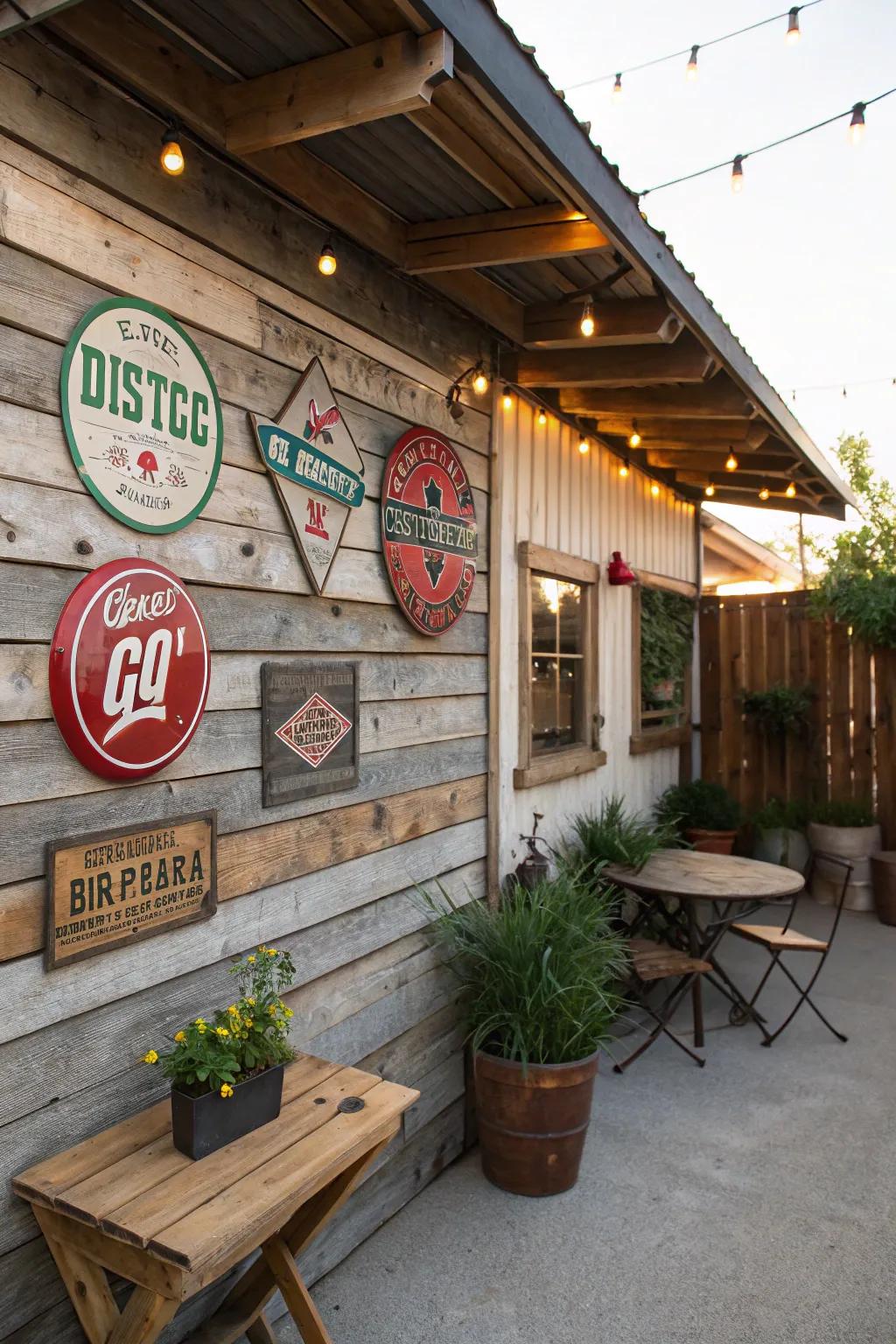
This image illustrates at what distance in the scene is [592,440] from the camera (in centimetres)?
486

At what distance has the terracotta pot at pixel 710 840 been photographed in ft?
20.2

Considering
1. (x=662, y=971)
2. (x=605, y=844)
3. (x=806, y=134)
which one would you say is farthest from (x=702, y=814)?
(x=806, y=134)

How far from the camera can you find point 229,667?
7.56 ft

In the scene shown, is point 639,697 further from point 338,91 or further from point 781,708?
point 338,91

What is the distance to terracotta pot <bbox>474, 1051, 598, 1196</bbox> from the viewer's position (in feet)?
9.73

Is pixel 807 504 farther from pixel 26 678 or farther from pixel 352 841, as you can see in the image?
pixel 26 678

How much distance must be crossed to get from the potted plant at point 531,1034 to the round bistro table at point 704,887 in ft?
3.42

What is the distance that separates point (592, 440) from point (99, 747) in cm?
359

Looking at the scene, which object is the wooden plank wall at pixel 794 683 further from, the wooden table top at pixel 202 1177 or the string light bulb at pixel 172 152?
the string light bulb at pixel 172 152

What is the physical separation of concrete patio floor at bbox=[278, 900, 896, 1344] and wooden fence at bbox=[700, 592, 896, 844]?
3.15 meters

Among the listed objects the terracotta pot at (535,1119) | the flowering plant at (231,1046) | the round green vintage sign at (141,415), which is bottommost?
the terracotta pot at (535,1119)

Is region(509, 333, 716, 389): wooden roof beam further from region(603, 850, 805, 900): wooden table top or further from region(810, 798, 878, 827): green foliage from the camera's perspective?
region(810, 798, 878, 827): green foliage

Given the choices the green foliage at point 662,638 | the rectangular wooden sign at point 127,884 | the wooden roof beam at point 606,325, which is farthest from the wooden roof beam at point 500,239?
the green foliage at point 662,638

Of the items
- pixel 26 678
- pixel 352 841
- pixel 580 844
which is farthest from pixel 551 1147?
pixel 26 678
